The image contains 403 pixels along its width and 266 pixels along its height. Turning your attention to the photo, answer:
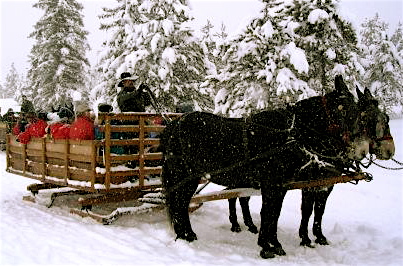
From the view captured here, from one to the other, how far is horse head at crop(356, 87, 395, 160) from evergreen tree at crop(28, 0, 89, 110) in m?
25.0

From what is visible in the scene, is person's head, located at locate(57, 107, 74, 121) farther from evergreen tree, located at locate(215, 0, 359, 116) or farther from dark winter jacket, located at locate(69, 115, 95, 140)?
evergreen tree, located at locate(215, 0, 359, 116)

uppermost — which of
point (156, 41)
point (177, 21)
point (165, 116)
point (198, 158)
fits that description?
point (177, 21)

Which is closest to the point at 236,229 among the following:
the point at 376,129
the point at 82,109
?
the point at 376,129

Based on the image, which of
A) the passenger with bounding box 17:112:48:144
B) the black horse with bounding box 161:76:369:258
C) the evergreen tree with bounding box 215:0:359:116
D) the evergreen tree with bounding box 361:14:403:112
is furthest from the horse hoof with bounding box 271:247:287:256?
the evergreen tree with bounding box 361:14:403:112

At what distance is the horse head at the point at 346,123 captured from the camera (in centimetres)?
505

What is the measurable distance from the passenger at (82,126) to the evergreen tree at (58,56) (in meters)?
21.3

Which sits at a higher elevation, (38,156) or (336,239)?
(38,156)

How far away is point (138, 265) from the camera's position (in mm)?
4664

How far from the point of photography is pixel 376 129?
16.5 feet

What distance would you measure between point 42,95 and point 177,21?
1588 cm

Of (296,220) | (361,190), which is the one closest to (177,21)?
(361,190)

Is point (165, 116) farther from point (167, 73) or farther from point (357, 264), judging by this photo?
point (167, 73)

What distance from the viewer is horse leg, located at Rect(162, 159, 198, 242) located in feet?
20.1

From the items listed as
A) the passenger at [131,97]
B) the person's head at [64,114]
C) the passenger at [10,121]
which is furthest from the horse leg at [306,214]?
the passenger at [10,121]
